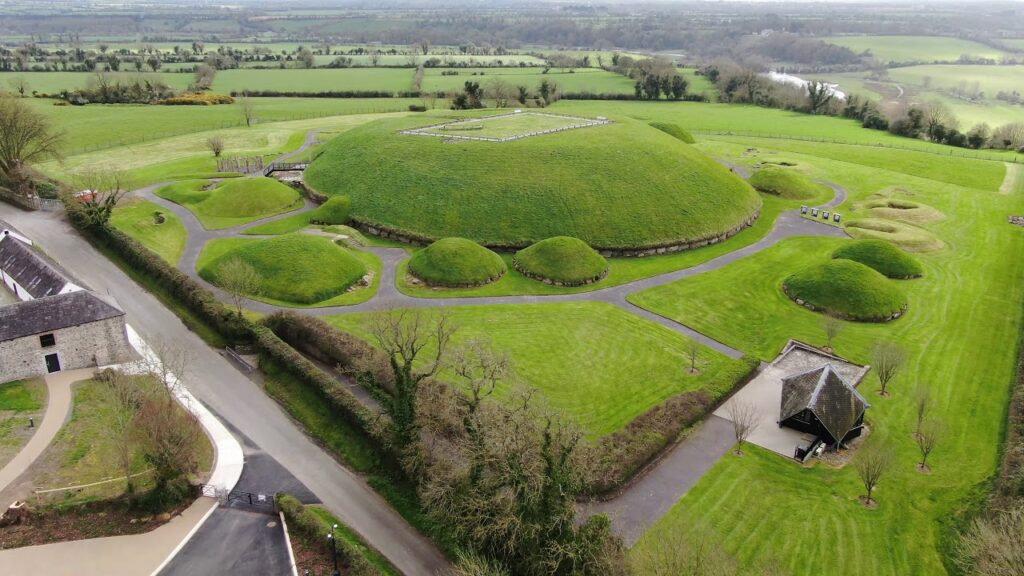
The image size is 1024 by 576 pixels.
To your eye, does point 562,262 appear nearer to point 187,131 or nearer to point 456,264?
point 456,264

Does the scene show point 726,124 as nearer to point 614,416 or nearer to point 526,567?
point 614,416

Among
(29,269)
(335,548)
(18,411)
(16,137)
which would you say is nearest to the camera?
(335,548)

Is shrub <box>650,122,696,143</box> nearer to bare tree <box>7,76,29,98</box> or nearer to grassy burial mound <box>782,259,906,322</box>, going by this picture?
grassy burial mound <box>782,259,906,322</box>

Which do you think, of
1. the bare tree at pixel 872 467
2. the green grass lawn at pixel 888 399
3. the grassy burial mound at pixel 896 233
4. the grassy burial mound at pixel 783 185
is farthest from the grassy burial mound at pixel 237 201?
the grassy burial mound at pixel 896 233

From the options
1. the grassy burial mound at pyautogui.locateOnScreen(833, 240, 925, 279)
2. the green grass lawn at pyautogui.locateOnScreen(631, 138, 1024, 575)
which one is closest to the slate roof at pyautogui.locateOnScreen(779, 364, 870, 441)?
the green grass lawn at pyautogui.locateOnScreen(631, 138, 1024, 575)

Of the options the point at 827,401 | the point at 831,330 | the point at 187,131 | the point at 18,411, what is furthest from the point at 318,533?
the point at 187,131

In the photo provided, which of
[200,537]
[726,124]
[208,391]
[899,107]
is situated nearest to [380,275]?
[208,391]

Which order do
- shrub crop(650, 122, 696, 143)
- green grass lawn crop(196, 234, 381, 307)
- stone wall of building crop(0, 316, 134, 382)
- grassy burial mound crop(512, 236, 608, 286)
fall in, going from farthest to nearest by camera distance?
1. shrub crop(650, 122, 696, 143)
2. grassy burial mound crop(512, 236, 608, 286)
3. green grass lawn crop(196, 234, 381, 307)
4. stone wall of building crop(0, 316, 134, 382)
